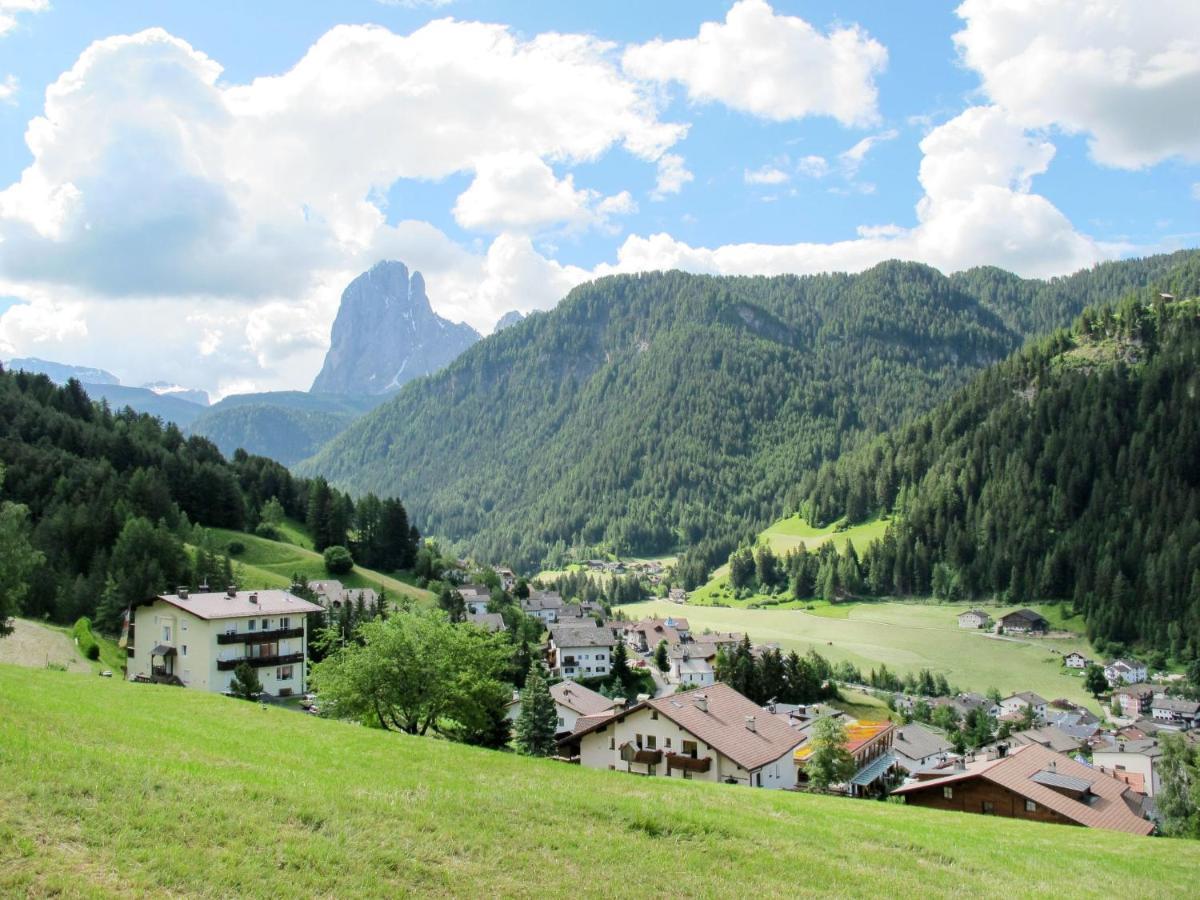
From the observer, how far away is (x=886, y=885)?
629 inches

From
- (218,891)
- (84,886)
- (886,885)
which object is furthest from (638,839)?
(84,886)

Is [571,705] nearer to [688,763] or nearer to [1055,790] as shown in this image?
[688,763]

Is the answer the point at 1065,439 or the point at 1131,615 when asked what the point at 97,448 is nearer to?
the point at 1131,615

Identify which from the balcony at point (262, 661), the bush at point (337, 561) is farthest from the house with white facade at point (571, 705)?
the bush at point (337, 561)

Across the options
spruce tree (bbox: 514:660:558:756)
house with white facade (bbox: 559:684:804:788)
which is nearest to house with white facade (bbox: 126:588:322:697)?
spruce tree (bbox: 514:660:558:756)

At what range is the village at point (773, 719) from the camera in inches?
1737

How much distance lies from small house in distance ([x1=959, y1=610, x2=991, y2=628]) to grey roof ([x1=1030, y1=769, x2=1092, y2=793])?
11294 cm

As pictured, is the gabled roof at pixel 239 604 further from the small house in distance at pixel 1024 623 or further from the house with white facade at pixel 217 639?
the small house in distance at pixel 1024 623

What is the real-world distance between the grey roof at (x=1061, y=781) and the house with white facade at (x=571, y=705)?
33231 millimetres

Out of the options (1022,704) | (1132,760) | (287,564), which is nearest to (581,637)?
(287,564)

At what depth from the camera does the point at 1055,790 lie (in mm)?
43906

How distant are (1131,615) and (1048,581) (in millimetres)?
19811

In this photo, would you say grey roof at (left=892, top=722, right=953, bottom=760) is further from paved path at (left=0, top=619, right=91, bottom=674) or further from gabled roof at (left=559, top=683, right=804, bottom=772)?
paved path at (left=0, top=619, right=91, bottom=674)

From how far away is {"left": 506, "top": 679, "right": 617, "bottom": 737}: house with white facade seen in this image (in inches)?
2753
